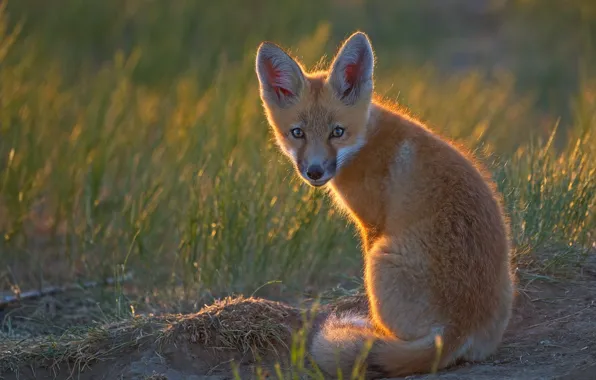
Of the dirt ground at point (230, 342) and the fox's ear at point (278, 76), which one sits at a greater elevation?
the fox's ear at point (278, 76)

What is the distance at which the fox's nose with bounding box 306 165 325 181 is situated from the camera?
4676mm

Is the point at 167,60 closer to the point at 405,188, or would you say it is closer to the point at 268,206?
the point at 268,206

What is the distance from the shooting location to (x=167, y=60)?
11555 mm

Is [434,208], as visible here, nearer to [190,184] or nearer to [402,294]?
[402,294]

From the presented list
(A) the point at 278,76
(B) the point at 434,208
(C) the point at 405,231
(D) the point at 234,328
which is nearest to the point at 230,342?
(D) the point at 234,328

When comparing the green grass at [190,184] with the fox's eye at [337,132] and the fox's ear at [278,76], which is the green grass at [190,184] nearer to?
the fox's ear at [278,76]

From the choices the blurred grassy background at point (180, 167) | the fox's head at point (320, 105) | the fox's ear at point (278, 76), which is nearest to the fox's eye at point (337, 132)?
the fox's head at point (320, 105)

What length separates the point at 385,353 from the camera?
4.23 meters

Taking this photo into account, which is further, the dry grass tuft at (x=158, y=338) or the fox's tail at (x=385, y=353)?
the dry grass tuft at (x=158, y=338)

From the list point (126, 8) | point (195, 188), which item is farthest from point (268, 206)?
point (126, 8)

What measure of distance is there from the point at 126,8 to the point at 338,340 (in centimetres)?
933

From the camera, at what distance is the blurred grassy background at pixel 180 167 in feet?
20.4

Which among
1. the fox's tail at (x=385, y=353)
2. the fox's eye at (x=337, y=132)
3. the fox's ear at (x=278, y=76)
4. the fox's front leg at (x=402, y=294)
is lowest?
the fox's tail at (x=385, y=353)

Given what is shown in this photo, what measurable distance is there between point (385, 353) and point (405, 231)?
63 centimetres
